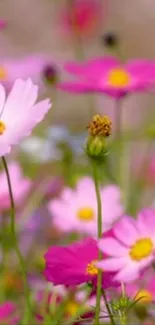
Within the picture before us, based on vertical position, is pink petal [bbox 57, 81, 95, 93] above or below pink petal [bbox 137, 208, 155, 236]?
above

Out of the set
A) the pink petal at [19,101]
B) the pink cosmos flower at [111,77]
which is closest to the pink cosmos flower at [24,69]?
the pink cosmos flower at [111,77]

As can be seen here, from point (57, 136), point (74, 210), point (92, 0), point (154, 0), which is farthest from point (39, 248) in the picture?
point (154, 0)

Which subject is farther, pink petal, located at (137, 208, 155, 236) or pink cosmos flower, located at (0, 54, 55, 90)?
pink cosmos flower, located at (0, 54, 55, 90)

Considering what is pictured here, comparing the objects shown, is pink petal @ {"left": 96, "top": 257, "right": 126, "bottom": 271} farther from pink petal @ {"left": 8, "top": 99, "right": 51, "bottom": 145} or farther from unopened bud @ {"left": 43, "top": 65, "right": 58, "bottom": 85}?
unopened bud @ {"left": 43, "top": 65, "right": 58, "bottom": 85}

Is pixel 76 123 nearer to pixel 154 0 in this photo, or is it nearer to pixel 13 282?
pixel 154 0

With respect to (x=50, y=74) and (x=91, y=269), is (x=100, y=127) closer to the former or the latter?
(x=91, y=269)

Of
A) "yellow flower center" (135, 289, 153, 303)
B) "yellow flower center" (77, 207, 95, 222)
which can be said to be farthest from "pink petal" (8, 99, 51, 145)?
"yellow flower center" (77, 207, 95, 222)

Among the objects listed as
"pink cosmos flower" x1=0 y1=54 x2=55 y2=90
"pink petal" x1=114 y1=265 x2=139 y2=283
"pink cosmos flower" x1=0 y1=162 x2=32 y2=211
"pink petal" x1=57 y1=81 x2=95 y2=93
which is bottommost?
"pink petal" x1=114 y1=265 x2=139 y2=283
